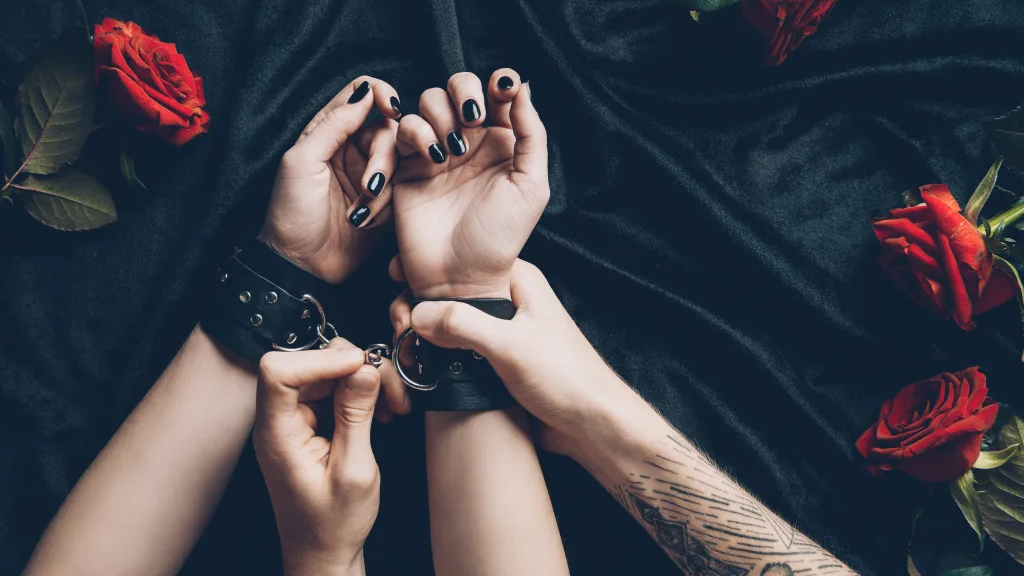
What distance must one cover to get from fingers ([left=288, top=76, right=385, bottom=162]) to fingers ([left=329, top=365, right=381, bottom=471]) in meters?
0.37

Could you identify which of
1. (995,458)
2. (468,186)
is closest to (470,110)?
(468,186)

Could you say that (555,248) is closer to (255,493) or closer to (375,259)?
(375,259)

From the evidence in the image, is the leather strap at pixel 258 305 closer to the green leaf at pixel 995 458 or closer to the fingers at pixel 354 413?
the fingers at pixel 354 413

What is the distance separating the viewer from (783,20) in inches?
45.3

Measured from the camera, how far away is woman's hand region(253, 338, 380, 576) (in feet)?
3.02

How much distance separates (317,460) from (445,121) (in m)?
0.54

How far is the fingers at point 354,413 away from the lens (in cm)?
95

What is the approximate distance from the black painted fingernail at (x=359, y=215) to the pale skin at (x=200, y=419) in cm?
1

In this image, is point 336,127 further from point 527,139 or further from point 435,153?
point 527,139

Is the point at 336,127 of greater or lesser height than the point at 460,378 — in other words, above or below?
above

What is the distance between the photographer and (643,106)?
52.0 inches

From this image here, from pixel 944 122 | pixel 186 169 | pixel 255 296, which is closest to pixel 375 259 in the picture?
pixel 255 296

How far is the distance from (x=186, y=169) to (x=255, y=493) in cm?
64

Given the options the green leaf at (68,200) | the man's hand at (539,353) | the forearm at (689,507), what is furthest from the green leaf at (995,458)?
the green leaf at (68,200)
